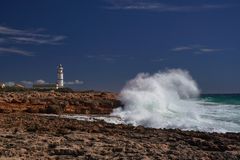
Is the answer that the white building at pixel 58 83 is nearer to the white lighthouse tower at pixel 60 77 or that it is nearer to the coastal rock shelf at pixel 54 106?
the white lighthouse tower at pixel 60 77

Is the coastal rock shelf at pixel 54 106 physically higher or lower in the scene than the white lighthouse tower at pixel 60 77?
lower

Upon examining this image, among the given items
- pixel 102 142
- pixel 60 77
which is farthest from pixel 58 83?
pixel 102 142

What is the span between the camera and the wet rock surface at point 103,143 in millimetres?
9250

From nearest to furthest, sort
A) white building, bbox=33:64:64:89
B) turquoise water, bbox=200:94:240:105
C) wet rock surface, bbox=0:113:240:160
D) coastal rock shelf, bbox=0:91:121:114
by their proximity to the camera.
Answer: wet rock surface, bbox=0:113:240:160 → coastal rock shelf, bbox=0:91:121:114 → turquoise water, bbox=200:94:240:105 → white building, bbox=33:64:64:89

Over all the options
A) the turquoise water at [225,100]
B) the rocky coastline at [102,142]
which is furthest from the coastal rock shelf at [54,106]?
the turquoise water at [225,100]

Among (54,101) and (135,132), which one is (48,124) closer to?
(135,132)

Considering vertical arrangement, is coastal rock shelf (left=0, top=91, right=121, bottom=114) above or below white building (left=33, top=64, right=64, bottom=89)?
below

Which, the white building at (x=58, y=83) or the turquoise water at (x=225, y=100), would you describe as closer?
the turquoise water at (x=225, y=100)

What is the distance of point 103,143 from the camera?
1037cm

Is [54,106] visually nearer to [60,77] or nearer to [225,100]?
[60,77]

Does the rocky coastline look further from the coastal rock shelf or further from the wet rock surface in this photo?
the coastal rock shelf

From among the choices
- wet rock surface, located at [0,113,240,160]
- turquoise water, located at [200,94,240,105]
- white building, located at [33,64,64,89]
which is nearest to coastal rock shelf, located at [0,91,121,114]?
wet rock surface, located at [0,113,240,160]

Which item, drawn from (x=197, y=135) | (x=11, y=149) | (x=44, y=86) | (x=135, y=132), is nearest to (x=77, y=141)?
(x=11, y=149)

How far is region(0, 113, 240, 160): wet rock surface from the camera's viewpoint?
925cm
